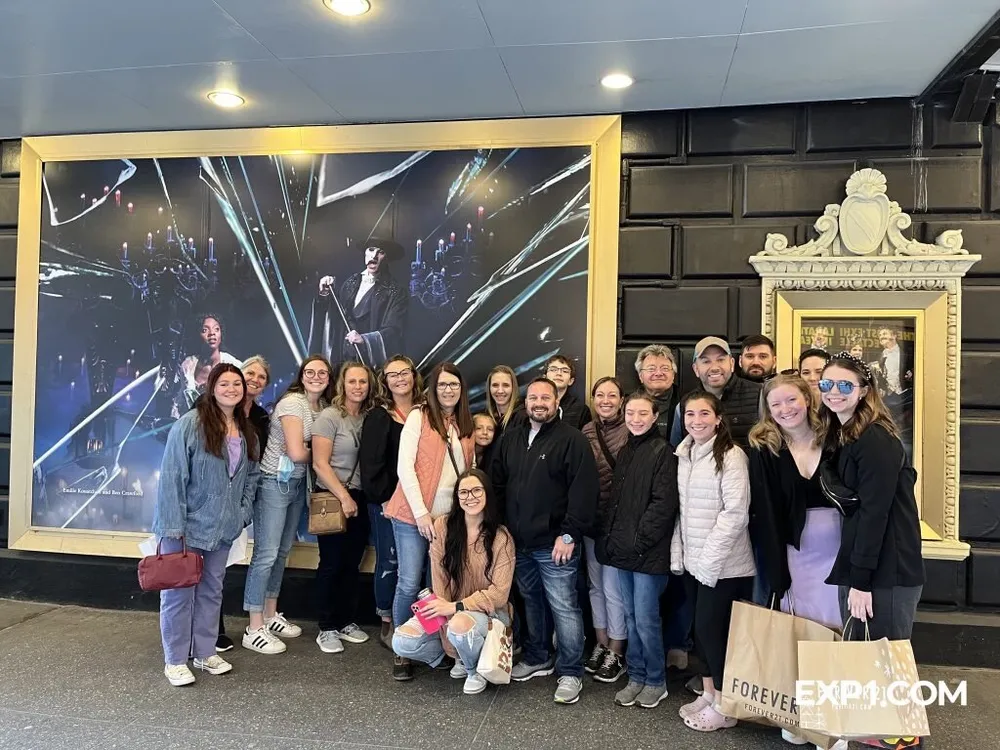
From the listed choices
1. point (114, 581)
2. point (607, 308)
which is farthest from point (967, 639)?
point (114, 581)

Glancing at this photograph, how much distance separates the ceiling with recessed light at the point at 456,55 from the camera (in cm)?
329

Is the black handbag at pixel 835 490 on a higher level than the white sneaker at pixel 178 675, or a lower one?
higher

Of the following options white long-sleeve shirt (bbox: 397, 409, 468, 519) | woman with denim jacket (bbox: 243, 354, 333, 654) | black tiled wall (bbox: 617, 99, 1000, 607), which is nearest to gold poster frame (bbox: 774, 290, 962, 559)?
black tiled wall (bbox: 617, 99, 1000, 607)

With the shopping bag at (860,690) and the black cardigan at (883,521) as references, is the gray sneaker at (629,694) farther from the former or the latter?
the black cardigan at (883,521)

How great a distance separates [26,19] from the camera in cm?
344

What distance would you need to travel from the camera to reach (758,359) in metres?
3.85

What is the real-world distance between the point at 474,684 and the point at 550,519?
0.95m

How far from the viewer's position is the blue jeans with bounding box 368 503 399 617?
3.97 metres

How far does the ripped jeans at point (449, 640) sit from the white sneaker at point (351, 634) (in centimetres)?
64

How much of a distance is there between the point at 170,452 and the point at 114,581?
207cm

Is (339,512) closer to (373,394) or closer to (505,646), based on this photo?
(373,394)

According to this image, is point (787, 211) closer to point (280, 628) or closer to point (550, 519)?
point (550, 519)

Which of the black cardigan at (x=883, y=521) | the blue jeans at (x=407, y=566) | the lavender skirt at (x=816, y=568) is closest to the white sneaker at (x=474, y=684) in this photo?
the blue jeans at (x=407, y=566)

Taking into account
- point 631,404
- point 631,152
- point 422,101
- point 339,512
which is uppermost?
point 422,101
